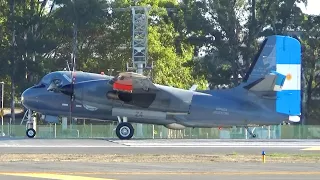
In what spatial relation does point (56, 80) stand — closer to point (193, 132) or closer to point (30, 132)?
point (30, 132)

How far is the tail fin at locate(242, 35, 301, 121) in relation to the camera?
1608 inches

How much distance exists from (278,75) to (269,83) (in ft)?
2.27

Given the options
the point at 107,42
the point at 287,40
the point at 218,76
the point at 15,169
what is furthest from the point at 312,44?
the point at 15,169

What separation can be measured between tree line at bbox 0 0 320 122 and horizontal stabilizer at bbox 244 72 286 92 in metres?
25.1

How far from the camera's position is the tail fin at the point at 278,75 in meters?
40.8

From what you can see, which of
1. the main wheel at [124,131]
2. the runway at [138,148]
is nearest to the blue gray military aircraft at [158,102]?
the main wheel at [124,131]

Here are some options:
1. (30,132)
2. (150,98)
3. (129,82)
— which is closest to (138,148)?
(129,82)

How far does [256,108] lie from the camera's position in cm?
4094

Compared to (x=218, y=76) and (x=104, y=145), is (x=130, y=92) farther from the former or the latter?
A: (x=218, y=76)

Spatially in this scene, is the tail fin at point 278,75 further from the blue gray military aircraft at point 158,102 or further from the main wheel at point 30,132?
the main wheel at point 30,132

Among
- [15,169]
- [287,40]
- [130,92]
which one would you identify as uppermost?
[287,40]

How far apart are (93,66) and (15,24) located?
826 centimetres

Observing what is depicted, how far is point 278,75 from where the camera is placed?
40.2 meters

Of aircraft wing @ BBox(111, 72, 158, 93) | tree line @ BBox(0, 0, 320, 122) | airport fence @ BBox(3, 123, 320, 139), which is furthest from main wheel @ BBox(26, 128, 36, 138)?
tree line @ BBox(0, 0, 320, 122)
